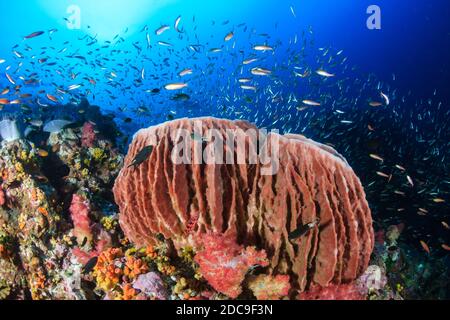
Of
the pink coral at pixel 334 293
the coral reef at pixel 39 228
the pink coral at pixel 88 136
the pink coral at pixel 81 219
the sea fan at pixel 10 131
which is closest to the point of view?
the pink coral at pixel 334 293

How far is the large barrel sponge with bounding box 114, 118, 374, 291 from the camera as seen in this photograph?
3.69 m

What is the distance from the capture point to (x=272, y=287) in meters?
3.53

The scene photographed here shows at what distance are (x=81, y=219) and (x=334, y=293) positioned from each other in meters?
4.09

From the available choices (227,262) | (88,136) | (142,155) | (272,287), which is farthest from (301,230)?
(88,136)

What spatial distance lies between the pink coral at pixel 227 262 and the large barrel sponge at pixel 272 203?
0.31 meters

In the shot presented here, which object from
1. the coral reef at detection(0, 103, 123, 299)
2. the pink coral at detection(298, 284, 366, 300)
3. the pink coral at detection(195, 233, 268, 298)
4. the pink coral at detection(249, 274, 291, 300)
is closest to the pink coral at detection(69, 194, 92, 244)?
the coral reef at detection(0, 103, 123, 299)

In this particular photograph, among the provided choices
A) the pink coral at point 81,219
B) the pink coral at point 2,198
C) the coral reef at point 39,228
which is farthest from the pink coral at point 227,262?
the pink coral at point 2,198

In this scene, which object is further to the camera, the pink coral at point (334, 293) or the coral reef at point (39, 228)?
the coral reef at point (39, 228)

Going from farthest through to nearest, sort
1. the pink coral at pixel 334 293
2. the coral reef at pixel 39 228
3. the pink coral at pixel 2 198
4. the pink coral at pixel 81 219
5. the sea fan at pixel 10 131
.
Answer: the sea fan at pixel 10 131 → the pink coral at pixel 2 198 → the pink coral at pixel 81 219 → the coral reef at pixel 39 228 → the pink coral at pixel 334 293

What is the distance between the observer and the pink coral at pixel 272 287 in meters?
3.51

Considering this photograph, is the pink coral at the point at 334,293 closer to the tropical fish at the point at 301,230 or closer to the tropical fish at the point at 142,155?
the tropical fish at the point at 301,230

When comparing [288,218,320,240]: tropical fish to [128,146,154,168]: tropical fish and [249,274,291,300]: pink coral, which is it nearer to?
[249,274,291,300]: pink coral
